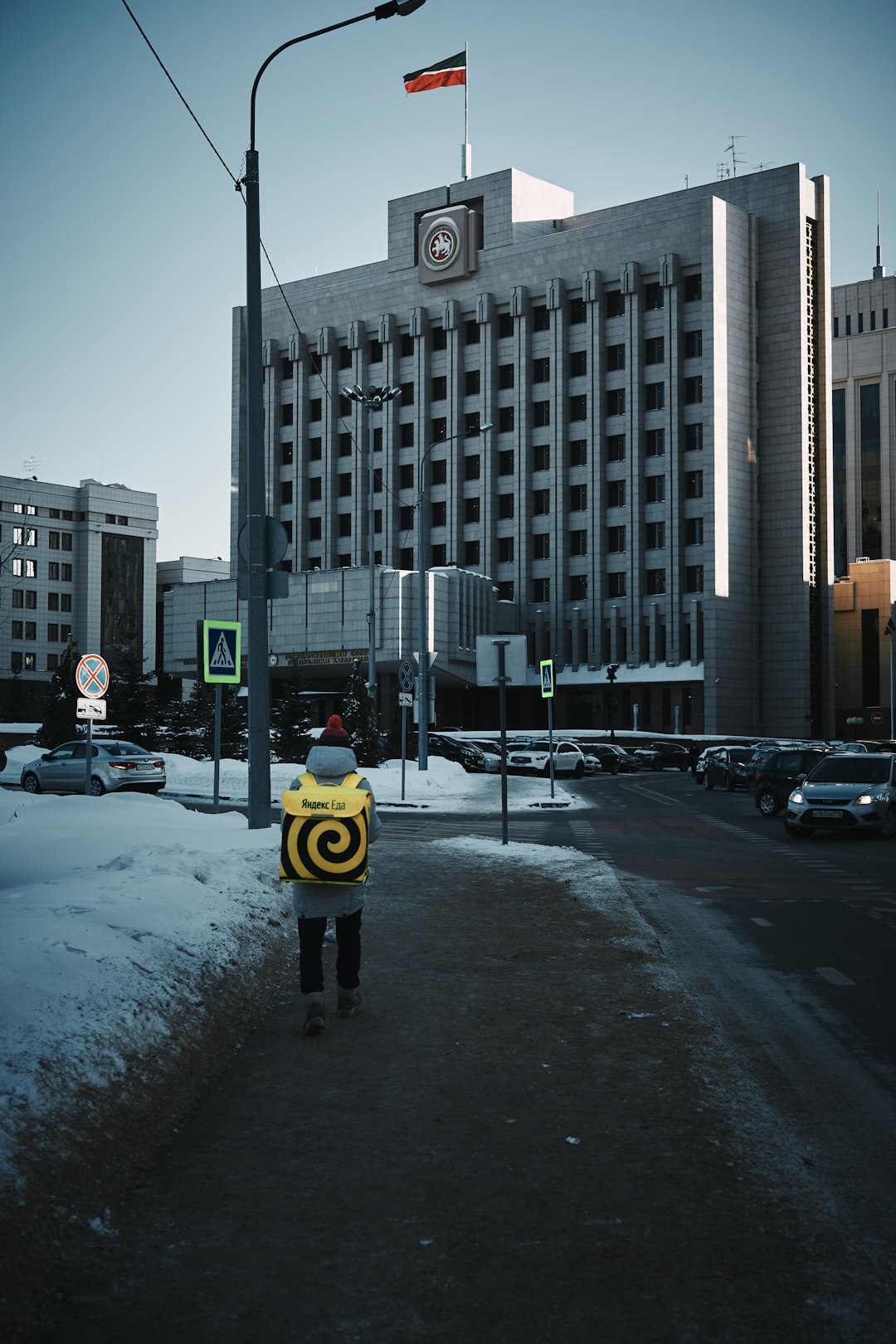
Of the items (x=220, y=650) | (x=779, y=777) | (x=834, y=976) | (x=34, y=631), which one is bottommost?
(x=834, y=976)

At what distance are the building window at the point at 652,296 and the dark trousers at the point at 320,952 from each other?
74592mm

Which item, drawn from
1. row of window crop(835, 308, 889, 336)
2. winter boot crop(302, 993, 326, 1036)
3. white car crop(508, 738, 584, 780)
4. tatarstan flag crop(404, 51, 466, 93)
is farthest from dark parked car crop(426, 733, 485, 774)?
row of window crop(835, 308, 889, 336)

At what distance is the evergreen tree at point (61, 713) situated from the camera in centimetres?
4450

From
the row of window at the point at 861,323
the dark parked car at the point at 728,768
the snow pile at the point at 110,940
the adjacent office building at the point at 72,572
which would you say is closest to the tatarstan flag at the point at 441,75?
the dark parked car at the point at 728,768

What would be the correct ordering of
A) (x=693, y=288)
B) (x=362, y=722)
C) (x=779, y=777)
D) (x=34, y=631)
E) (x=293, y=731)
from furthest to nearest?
1. (x=34, y=631)
2. (x=693, y=288)
3. (x=293, y=731)
4. (x=362, y=722)
5. (x=779, y=777)

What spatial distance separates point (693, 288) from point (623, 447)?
10.1 metres

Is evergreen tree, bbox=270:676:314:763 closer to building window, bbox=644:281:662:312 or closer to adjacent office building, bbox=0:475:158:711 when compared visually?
building window, bbox=644:281:662:312

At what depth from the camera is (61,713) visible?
44.8 m

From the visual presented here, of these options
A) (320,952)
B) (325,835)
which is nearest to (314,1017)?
(320,952)

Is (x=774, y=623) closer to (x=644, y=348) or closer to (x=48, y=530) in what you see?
(x=644, y=348)

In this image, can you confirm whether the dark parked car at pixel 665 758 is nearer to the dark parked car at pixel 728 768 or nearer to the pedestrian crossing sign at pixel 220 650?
the dark parked car at pixel 728 768

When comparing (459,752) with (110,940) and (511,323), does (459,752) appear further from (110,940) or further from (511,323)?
(110,940)

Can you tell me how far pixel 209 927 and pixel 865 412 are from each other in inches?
4425

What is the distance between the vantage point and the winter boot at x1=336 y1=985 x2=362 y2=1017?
24.7ft
